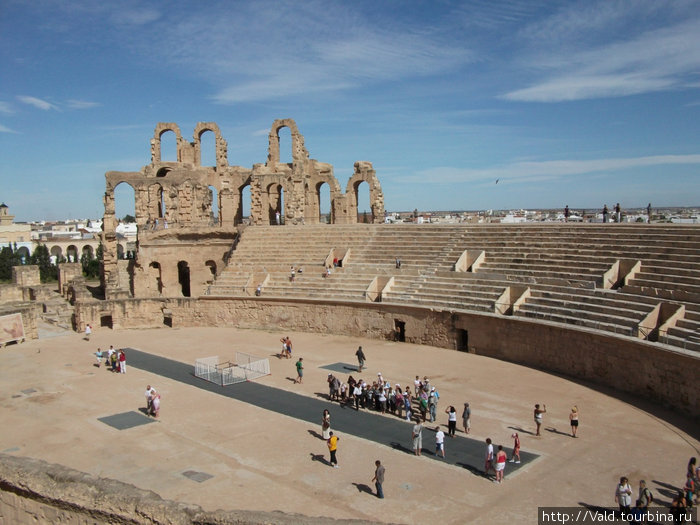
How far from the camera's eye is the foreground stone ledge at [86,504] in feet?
21.3

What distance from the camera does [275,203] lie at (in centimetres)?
3672

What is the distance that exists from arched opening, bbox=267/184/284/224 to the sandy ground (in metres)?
17.2

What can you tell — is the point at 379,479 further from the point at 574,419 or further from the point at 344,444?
the point at 574,419

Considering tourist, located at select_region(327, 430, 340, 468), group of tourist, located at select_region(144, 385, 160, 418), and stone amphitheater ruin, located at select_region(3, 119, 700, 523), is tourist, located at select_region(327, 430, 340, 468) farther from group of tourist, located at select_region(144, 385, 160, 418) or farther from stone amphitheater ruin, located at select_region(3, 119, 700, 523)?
stone amphitheater ruin, located at select_region(3, 119, 700, 523)

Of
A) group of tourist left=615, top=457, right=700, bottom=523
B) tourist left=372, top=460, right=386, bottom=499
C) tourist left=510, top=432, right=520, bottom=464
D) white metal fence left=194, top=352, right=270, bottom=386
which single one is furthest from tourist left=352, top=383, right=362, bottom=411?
group of tourist left=615, top=457, right=700, bottom=523

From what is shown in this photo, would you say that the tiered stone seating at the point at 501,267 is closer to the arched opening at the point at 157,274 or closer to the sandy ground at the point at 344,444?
the sandy ground at the point at 344,444

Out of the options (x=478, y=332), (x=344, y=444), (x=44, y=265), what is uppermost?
(x=44, y=265)

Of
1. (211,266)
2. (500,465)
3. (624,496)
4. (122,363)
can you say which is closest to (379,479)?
(500,465)

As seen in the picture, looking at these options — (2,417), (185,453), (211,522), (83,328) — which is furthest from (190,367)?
(211,522)

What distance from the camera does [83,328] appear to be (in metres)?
26.0

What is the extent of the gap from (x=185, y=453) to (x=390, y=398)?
5.05m

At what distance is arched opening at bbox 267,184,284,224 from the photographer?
35.8 m

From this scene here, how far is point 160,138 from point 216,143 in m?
3.46

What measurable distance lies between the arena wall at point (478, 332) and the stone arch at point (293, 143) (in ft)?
43.1
